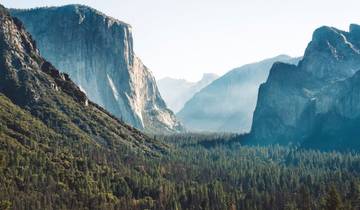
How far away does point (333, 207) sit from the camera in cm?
16425

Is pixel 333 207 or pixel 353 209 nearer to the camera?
pixel 333 207

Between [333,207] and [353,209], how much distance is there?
126 feet

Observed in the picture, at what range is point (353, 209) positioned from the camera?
7825 inches
